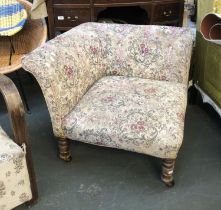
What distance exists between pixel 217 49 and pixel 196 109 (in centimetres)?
54

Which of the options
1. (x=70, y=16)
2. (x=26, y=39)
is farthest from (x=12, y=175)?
(x=70, y=16)

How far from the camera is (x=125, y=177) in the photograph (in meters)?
1.56

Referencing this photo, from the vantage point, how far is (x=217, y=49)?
5.35 feet

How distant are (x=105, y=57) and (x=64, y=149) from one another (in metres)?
0.55

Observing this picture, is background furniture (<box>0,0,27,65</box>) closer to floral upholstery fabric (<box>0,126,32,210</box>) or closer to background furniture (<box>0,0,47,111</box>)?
background furniture (<box>0,0,47,111</box>)

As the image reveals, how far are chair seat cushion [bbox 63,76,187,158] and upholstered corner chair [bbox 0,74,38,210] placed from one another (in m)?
0.28

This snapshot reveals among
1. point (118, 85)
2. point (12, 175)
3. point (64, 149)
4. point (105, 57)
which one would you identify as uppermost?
point (105, 57)

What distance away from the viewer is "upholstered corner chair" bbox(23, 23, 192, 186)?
1.37 m

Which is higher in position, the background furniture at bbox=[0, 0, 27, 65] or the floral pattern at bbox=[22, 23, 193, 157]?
the background furniture at bbox=[0, 0, 27, 65]

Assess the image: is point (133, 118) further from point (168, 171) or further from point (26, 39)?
point (26, 39)

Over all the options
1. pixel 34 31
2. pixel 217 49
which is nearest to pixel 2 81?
pixel 34 31

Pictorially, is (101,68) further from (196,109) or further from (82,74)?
(196,109)

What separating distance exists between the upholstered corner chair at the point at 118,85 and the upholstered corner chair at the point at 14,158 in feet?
0.70

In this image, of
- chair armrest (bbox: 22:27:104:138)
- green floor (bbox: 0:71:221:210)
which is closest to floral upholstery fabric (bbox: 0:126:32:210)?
green floor (bbox: 0:71:221:210)
